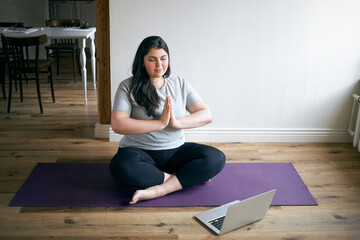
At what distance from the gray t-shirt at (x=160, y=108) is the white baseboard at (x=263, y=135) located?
0.76m

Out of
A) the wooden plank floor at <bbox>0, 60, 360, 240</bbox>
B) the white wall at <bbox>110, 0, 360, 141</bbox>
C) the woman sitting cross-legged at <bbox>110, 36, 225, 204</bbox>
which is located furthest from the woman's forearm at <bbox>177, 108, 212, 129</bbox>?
the white wall at <bbox>110, 0, 360, 141</bbox>

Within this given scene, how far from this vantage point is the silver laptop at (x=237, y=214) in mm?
1946

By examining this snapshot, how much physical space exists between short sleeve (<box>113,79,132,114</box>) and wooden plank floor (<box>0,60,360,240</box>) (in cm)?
54

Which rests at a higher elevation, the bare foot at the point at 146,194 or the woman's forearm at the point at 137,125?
the woman's forearm at the point at 137,125

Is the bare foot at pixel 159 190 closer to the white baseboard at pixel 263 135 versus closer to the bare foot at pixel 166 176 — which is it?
the bare foot at pixel 166 176

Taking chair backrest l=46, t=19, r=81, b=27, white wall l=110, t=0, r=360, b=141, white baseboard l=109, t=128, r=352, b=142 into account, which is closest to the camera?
white wall l=110, t=0, r=360, b=141

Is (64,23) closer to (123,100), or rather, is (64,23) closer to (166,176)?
(123,100)

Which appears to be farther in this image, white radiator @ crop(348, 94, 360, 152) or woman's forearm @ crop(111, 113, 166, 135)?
white radiator @ crop(348, 94, 360, 152)

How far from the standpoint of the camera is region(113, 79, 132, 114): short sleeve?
2.30 metres

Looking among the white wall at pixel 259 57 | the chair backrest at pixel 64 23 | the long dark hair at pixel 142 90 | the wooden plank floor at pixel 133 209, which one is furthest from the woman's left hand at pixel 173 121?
the chair backrest at pixel 64 23

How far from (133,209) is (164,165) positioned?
0.35 metres

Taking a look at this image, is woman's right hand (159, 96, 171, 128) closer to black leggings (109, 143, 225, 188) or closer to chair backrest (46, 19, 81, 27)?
black leggings (109, 143, 225, 188)

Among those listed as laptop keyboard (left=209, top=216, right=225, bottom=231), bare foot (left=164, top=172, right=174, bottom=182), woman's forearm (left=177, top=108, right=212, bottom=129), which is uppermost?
woman's forearm (left=177, top=108, right=212, bottom=129)

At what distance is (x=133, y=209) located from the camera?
7.23 feet
